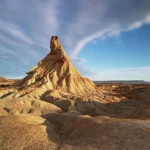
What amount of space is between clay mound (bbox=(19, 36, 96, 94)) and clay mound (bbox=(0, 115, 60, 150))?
28069 mm

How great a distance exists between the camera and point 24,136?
1475 cm

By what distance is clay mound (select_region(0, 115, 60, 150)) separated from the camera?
13672mm

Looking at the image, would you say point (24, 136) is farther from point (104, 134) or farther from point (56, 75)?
point (56, 75)

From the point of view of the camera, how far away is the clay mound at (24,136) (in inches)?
538

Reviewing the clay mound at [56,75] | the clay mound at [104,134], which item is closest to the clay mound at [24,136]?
the clay mound at [104,134]

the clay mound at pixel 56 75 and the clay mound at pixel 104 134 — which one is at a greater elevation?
the clay mound at pixel 56 75

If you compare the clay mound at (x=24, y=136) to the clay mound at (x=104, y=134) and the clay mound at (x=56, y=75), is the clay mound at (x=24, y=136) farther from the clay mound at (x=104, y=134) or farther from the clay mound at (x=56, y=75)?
the clay mound at (x=56, y=75)

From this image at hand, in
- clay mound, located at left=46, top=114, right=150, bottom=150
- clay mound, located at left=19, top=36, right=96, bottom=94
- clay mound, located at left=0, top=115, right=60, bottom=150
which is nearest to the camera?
clay mound, located at left=46, top=114, right=150, bottom=150

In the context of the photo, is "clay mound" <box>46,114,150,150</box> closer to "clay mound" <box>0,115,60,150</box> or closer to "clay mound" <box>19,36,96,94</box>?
"clay mound" <box>0,115,60,150</box>

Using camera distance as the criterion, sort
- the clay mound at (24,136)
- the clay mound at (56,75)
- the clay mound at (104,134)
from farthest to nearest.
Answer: the clay mound at (56,75), the clay mound at (24,136), the clay mound at (104,134)

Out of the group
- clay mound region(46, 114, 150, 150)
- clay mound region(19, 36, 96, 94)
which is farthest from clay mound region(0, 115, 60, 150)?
clay mound region(19, 36, 96, 94)

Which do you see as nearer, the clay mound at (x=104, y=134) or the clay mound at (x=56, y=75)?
the clay mound at (x=104, y=134)

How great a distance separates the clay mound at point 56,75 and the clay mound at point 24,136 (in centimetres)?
2807

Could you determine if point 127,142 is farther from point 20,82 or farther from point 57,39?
point 57,39
